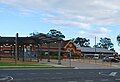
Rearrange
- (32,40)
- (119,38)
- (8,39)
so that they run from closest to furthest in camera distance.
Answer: (32,40) < (8,39) < (119,38)

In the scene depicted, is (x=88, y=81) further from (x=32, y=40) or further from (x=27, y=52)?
(x=27, y=52)

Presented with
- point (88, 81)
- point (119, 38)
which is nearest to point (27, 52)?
point (88, 81)

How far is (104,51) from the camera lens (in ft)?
560

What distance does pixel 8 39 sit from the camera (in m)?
78.1

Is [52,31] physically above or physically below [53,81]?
above

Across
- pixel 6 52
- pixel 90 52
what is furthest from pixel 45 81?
pixel 90 52

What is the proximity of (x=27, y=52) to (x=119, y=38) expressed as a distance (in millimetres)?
93140

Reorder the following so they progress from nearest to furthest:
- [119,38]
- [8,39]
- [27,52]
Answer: [8,39], [27,52], [119,38]

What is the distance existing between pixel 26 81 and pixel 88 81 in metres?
3.89

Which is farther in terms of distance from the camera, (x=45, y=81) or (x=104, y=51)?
(x=104, y=51)

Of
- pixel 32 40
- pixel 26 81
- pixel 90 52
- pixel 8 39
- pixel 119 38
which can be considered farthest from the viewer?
pixel 119 38

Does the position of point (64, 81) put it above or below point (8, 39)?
below

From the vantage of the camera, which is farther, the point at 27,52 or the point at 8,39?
the point at 27,52

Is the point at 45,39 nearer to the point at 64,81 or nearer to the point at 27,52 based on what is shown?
the point at 27,52
